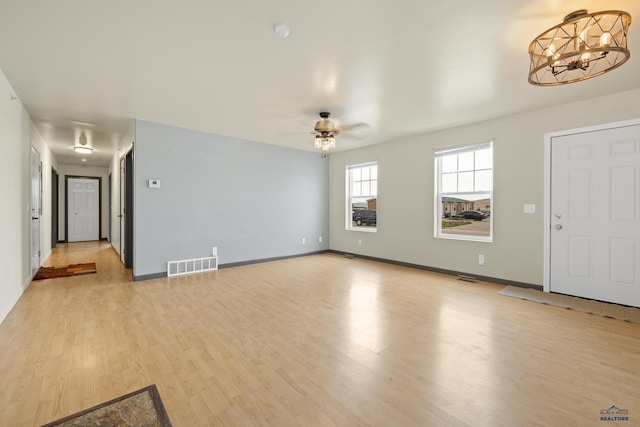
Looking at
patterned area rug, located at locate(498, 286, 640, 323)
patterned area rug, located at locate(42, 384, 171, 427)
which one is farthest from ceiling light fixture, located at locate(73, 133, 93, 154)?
patterned area rug, located at locate(498, 286, 640, 323)

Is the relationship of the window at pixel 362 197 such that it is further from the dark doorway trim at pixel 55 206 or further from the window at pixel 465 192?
the dark doorway trim at pixel 55 206

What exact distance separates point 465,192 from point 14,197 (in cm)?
632

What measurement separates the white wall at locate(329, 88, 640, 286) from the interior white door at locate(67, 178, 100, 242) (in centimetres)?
895

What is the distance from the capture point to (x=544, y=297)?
3623 mm

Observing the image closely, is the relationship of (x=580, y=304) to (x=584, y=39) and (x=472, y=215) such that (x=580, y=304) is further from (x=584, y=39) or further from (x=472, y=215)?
(x=584, y=39)

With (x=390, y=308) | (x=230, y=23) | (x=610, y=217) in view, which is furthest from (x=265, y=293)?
(x=610, y=217)

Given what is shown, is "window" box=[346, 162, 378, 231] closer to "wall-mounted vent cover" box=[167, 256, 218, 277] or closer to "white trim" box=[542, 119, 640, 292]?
"white trim" box=[542, 119, 640, 292]

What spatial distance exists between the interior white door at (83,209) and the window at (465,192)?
10486 millimetres

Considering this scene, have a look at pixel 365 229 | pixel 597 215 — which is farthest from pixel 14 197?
pixel 597 215

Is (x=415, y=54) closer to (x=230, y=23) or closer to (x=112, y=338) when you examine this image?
(x=230, y=23)

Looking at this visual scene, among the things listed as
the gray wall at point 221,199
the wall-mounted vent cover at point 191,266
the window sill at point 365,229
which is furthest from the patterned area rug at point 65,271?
the window sill at point 365,229

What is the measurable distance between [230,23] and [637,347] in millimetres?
4298

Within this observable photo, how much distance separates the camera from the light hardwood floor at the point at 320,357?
1.66 metres

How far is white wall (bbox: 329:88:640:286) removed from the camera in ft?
12.3
